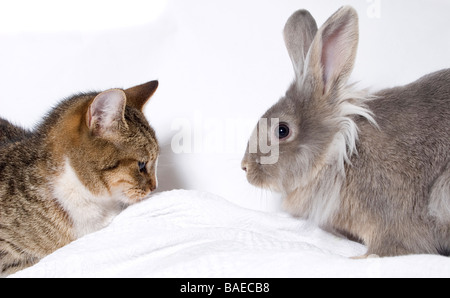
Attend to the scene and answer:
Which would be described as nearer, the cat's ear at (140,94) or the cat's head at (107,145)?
the cat's head at (107,145)

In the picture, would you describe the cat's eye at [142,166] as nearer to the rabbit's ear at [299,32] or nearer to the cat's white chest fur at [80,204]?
the cat's white chest fur at [80,204]

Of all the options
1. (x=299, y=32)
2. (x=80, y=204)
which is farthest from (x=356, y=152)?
(x=80, y=204)

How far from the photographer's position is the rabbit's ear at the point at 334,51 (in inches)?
79.7

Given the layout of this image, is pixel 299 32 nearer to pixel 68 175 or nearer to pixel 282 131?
pixel 282 131

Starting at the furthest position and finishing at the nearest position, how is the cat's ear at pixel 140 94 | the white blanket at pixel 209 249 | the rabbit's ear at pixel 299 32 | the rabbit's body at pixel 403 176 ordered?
the cat's ear at pixel 140 94 → the rabbit's ear at pixel 299 32 → the rabbit's body at pixel 403 176 → the white blanket at pixel 209 249

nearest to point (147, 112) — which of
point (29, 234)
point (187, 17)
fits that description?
point (187, 17)

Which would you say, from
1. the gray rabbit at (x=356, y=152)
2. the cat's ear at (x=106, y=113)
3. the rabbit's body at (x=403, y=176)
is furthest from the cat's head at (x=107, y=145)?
the rabbit's body at (x=403, y=176)

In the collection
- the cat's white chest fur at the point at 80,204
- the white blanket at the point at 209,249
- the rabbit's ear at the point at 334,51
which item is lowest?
the white blanket at the point at 209,249

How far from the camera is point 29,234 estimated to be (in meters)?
2.19

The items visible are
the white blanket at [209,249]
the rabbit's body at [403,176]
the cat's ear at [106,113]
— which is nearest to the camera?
the white blanket at [209,249]

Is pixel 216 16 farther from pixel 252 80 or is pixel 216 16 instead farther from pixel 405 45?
pixel 405 45

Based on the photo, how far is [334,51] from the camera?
6.86 feet

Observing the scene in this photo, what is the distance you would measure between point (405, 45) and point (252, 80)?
754mm
